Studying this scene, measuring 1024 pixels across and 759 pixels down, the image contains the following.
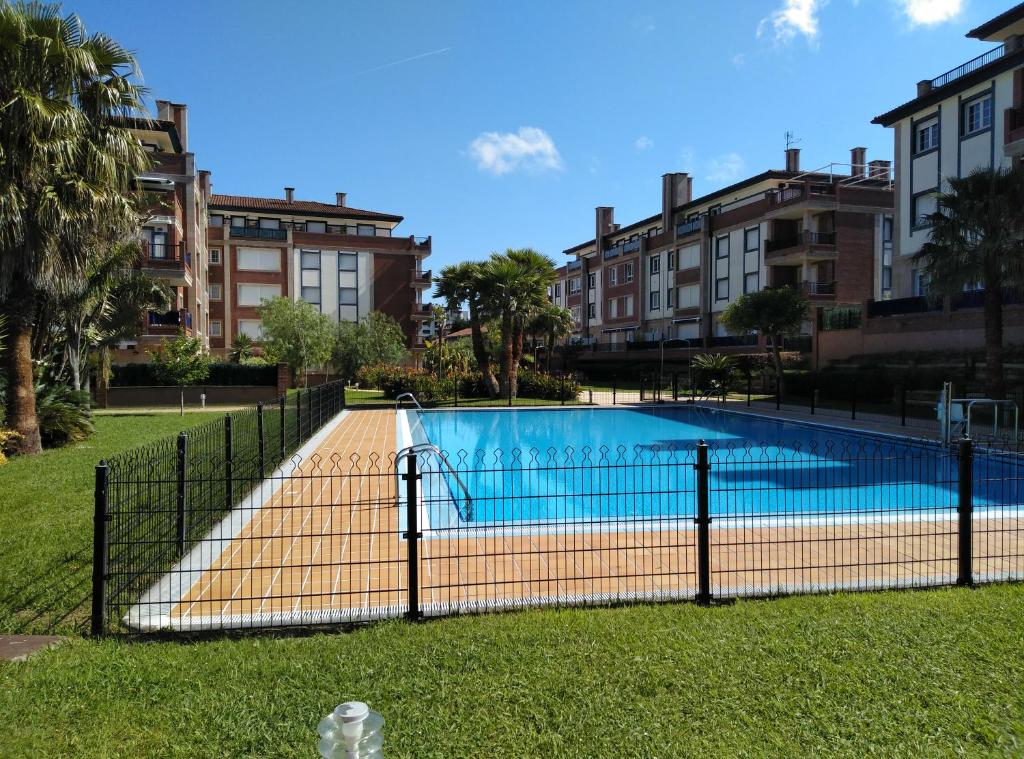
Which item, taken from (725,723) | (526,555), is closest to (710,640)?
(725,723)

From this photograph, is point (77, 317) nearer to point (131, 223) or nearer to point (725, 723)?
point (131, 223)

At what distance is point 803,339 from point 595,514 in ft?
95.4

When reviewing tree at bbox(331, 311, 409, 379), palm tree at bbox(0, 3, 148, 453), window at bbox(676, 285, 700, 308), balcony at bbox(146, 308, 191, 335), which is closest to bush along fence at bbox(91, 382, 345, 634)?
palm tree at bbox(0, 3, 148, 453)

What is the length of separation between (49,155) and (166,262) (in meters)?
23.4

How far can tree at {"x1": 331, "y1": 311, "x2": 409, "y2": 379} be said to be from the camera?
41688 mm

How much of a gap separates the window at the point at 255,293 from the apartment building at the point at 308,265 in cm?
6

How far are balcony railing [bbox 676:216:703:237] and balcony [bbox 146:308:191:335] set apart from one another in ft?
100

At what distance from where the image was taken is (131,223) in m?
13.7

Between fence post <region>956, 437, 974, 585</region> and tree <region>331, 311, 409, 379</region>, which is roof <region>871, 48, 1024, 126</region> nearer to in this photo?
fence post <region>956, 437, 974, 585</region>

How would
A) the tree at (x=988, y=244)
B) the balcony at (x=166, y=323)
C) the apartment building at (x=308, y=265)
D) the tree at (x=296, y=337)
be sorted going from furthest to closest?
1. the apartment building at (x=308, y=265)
2. the tree at (x=296, y=337)
3. the balcony at (x=166, y=323)
4. the tree at (x=988, y=244)

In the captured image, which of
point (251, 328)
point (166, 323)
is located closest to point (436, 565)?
point (166, 323)

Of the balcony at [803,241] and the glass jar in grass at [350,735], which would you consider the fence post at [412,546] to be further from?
the balcony at [803,241]

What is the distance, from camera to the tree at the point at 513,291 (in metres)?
27.6

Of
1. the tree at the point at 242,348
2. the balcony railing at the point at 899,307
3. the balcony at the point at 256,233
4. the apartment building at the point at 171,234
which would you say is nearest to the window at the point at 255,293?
the tree at the point at 242,348
